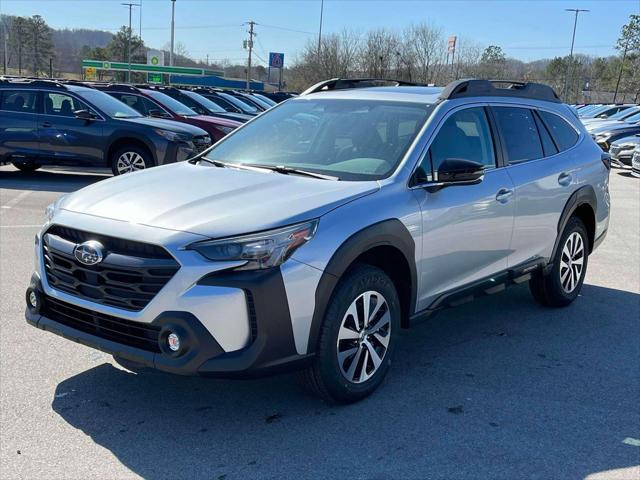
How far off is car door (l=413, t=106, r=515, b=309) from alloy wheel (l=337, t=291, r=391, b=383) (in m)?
0.40

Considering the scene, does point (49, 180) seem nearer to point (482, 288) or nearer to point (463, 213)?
point (482, 288)

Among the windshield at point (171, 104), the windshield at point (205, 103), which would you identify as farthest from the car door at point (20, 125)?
the windshield at point (205, 103)

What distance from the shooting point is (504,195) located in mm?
4941

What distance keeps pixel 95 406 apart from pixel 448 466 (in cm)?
196

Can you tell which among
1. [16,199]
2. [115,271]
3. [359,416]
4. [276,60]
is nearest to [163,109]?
[16,199]

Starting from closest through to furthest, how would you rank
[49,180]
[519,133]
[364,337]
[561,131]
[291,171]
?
[364,337] → [291,171] → [519,133] → [561,131] → [49,180]

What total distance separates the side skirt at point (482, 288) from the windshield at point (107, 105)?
30.7 ft

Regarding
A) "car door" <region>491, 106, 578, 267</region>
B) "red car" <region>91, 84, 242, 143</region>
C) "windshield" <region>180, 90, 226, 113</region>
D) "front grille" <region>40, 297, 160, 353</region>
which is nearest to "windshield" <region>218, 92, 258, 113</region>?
"windshield" <region>180, 90, 226, 113</region>

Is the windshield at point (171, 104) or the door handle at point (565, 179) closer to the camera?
the door handle at point (565, 179)

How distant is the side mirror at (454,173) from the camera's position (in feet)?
14.1

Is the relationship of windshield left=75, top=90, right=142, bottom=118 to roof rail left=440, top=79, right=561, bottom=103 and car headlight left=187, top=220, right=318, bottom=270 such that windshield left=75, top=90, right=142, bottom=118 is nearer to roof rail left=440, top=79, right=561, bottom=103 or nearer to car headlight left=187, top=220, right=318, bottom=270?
roof rail left=440, top=79, right=561, bottom=103

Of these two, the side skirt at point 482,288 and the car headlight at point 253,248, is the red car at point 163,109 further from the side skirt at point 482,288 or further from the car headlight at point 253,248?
the car headlight at point 253,248

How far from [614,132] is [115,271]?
2005 cm

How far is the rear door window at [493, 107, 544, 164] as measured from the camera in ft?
Answer: 17.2
